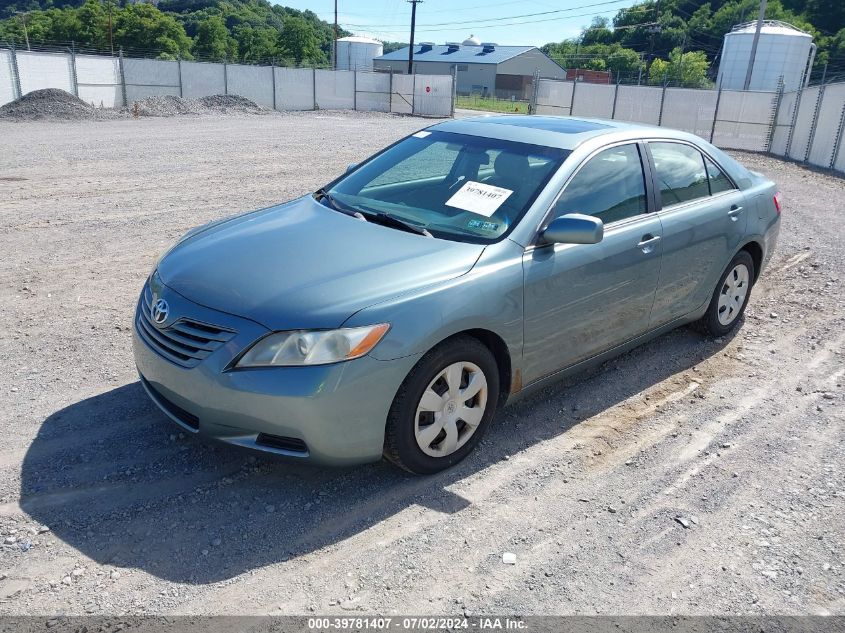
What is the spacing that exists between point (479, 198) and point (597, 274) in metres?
0.83

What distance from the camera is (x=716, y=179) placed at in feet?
17.4

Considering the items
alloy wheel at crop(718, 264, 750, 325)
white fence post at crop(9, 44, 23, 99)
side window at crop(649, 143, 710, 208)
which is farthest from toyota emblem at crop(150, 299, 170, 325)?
white fence post at crop(9, 44, 23, 99)

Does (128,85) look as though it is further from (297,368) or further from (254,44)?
(254,44)

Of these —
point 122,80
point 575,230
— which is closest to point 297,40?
point 122,80

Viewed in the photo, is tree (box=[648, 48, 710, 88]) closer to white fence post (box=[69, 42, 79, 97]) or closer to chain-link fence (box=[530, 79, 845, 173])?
chain-link fence (box=[530, 79, 845, 173])

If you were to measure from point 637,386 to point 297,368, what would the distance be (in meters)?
2.77

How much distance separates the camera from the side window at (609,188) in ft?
13.5

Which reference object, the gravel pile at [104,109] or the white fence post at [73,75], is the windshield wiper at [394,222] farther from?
the white fence post at [73,75]

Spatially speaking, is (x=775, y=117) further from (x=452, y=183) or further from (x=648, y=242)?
(x=452, y=183)

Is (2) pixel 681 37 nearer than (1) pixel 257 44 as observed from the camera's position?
No

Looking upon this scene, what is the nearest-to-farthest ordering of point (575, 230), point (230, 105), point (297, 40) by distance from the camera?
1. point (575, 230)
2. point (230, 105)
3. point (297, 40)

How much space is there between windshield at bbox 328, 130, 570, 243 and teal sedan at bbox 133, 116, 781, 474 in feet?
0.05

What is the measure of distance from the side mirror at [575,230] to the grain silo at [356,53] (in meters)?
85.2

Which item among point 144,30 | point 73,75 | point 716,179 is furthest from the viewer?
point 144,30
